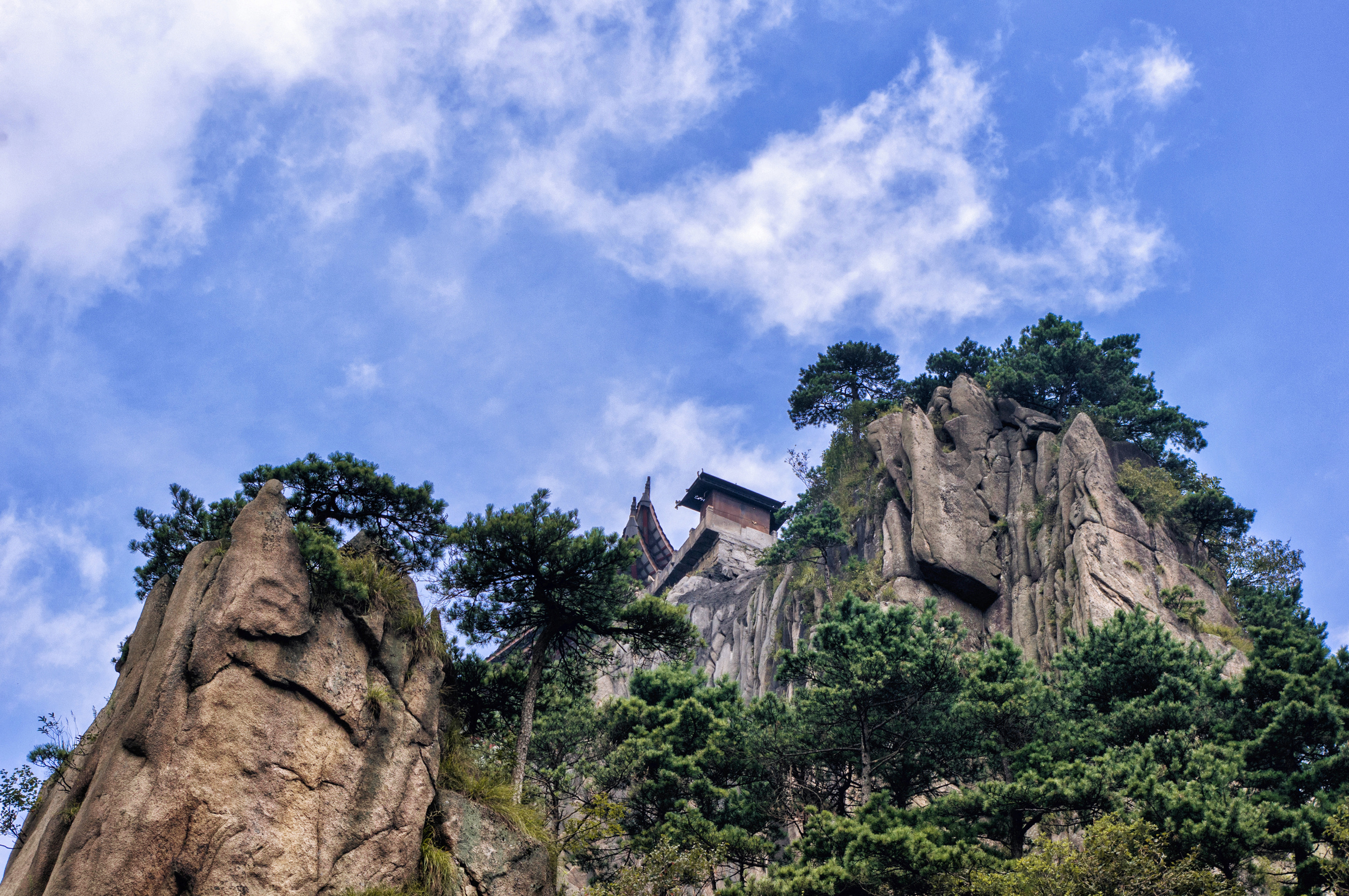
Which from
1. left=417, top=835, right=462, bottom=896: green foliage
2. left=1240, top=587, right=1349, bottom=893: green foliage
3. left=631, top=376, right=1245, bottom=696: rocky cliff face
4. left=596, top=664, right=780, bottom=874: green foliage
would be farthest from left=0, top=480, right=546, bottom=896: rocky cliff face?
left=631, top=376, right=1245, bottom=696: rocky cliff face

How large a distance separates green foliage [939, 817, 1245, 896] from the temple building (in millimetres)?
44944

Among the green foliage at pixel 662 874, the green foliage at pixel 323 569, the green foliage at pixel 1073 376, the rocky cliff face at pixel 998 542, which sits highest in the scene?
the green foliage at pixel 1073 376

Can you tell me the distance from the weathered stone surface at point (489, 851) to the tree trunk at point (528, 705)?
3.62 feet

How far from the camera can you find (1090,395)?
167 ft

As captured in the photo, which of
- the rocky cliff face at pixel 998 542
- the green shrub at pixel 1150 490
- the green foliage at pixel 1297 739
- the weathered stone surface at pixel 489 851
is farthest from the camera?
the green shrub at pixel 1150 490

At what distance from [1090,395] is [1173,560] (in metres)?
13.3

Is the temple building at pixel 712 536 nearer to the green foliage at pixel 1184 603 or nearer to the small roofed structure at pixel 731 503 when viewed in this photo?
the small roofed structure at pixel 731 503

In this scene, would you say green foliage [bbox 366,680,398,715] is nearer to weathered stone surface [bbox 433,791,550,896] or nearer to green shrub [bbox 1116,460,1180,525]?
weathered stone surface [bbox 433,791,550,896]

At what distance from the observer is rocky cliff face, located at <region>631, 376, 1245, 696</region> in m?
38.4

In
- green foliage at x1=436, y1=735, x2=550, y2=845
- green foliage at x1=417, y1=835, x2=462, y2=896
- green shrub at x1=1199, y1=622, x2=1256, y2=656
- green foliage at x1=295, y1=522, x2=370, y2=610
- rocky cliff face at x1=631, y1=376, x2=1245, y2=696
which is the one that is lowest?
green foliage at x1=417, y1=835, x2=462, y2=896

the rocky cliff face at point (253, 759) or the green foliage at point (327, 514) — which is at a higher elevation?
the green foliage at point (327, 514)

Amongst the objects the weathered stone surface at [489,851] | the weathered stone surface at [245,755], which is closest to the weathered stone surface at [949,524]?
the weathered stone surface at [489,851]

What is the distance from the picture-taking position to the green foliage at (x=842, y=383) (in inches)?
2223

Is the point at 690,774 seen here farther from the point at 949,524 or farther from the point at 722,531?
the point at 722,531
